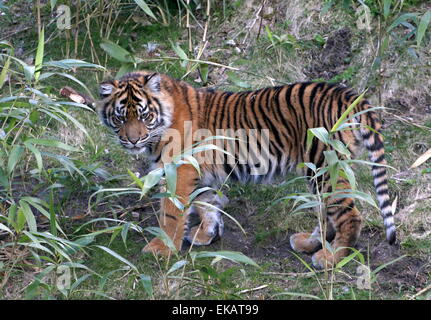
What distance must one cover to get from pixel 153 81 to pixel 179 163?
1527 millimetres

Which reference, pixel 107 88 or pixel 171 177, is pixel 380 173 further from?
pixel 107 88

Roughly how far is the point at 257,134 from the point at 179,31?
7.02 ft

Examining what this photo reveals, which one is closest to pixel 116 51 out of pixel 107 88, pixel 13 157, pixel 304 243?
pixel 107 88

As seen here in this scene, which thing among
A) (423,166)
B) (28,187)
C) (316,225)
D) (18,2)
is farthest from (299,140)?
(18,2)

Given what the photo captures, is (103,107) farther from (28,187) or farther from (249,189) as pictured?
(249,189)

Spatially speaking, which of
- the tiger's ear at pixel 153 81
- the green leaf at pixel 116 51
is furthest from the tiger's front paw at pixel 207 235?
the green leaf at pixel 116 51

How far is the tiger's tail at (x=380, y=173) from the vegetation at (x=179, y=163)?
11.5 inches

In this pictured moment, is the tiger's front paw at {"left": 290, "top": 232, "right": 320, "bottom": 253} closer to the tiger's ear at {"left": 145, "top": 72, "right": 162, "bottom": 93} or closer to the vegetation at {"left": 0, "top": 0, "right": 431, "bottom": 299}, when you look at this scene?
the vegetation at {"left": 0, "top": 0, "right": 431, "bottom": 299}

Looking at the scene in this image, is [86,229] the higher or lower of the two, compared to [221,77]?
lower

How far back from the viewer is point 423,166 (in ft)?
17.4

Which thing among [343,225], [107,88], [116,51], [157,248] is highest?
[116,51]

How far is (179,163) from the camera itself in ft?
11.4

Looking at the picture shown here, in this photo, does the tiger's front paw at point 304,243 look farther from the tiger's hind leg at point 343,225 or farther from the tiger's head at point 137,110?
the tiger's head at point 137,110
